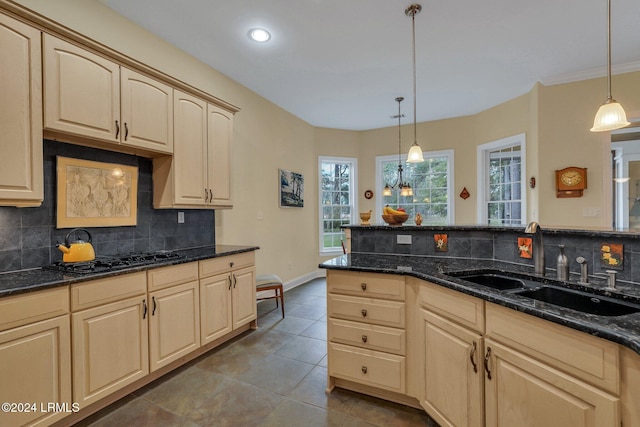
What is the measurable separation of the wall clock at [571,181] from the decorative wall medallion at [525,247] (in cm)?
242

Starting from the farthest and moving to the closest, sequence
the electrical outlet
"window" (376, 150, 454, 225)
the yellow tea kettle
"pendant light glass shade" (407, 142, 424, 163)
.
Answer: "window" (376, 150, 454, 225)
"pendant light glass shade" (407, 142, 424, 163)
the electrical outlet
the yellow tea kettle

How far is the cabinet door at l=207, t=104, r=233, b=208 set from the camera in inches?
114

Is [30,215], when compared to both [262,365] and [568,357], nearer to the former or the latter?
[262,365]

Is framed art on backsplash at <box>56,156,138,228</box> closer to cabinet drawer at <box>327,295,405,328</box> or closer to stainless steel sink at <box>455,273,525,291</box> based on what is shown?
cabinet drawer at <box>327,295,405,328</box>

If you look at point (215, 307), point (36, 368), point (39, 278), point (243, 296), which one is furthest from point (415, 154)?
point (36, 368)

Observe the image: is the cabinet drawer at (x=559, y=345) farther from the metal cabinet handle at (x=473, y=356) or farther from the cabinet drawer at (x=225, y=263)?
the cabinet drawer at (x=225, y=263)

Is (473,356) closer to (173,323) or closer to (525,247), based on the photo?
(525,247)

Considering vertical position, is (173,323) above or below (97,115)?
below

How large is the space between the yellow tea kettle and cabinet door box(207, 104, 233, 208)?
3.63 feet

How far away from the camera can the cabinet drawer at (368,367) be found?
72.1 inches

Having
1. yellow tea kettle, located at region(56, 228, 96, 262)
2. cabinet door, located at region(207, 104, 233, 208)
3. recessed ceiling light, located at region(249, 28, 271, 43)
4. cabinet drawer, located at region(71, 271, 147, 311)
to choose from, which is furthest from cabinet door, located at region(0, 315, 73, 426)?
recessed ceiling light, located at region(249, 28, 271, 43)

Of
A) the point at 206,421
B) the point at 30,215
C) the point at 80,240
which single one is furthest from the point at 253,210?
the point at 206,421

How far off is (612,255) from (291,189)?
3.80 m

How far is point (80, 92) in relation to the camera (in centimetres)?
191
